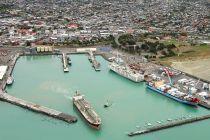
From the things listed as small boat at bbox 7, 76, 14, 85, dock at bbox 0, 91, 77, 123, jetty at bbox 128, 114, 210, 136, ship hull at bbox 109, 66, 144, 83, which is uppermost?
small boat at bbox 7, 76, 14, 85

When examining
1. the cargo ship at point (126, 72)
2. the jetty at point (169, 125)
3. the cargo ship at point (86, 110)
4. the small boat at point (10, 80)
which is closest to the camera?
the jetty at point (169, 125)

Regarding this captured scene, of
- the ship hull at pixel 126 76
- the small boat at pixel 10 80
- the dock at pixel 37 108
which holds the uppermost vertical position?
the small boat at pixel 10 80

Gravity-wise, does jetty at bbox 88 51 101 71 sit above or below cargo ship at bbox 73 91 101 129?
above

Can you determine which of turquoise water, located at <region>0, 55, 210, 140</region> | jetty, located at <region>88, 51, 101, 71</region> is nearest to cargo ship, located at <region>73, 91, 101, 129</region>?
turquoise water, located at <region>0, 55, 210, 140</region>

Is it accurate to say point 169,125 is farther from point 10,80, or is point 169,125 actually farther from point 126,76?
point 10,80

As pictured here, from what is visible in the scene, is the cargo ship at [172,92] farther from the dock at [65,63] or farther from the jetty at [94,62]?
the dock at [65,63]

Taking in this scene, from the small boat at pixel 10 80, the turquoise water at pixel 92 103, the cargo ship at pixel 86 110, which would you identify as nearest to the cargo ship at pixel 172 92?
the turquoise water at pixel 92 103

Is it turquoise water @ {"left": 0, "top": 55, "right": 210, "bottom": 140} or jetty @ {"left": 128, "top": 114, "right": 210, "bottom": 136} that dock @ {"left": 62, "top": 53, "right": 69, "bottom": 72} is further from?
jetty @ {"left": 128, "top": 114, "right": 210, "bottom": 136}
